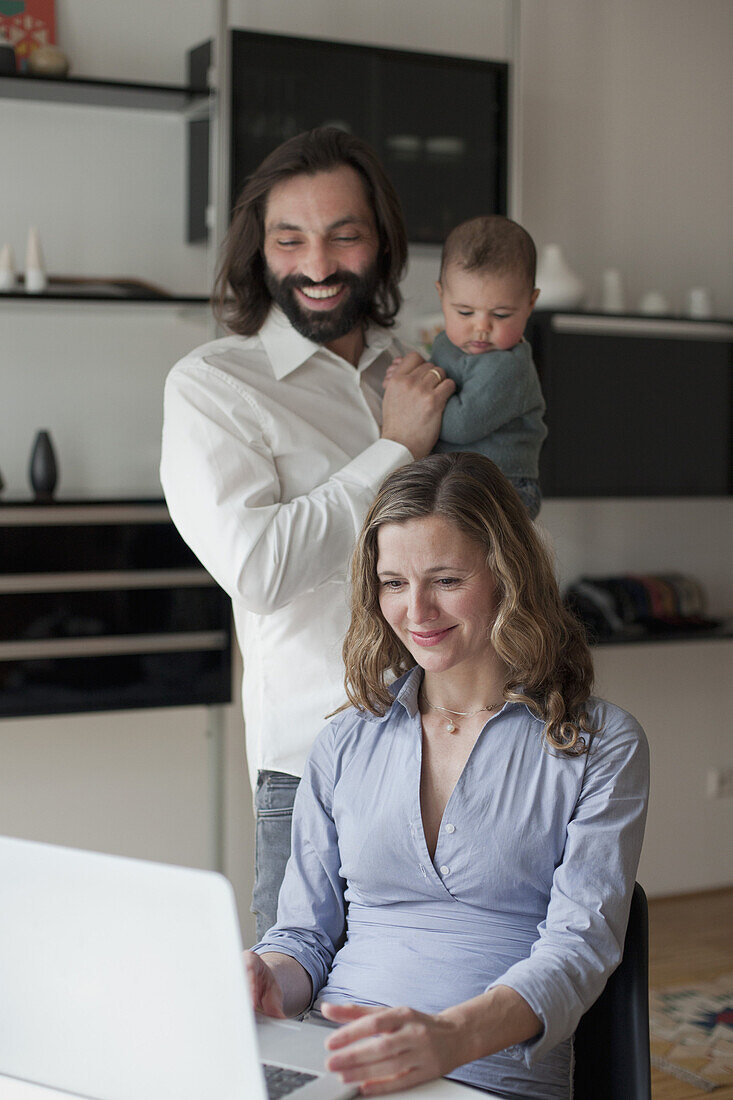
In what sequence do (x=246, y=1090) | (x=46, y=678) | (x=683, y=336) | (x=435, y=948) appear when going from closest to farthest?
(x=246, y=1090)
(x=435, y=948)
(x=46, y=678)
(x=683, y=336)

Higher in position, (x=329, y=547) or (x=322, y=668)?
(x=329, y=547)

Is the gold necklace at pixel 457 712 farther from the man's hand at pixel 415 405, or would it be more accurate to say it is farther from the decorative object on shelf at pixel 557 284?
the decorative object on shelf at pixel 557 284

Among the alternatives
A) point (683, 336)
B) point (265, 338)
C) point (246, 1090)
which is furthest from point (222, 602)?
point (246, 1090)

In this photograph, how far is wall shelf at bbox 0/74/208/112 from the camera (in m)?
3.03

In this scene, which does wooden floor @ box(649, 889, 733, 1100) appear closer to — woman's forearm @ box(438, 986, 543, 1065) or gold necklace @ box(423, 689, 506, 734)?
gold necklace @ box(423, 689, 506, 734)

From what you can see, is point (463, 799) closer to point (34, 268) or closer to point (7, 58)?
point (34, 268)

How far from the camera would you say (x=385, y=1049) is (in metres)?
1.07

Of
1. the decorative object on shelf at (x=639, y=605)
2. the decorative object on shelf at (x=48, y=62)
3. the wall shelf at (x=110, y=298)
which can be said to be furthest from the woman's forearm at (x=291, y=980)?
the decorative object on shelf at (x=48, y=62)

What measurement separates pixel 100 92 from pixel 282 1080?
269cm

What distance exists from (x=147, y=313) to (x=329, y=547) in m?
1.77

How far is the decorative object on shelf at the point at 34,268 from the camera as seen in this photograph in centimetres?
300

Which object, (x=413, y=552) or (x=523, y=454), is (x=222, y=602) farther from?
(x=413, y=552)

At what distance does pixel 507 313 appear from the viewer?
6.41ft

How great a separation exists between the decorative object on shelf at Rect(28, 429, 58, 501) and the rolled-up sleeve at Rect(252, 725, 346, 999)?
170 centimetres
